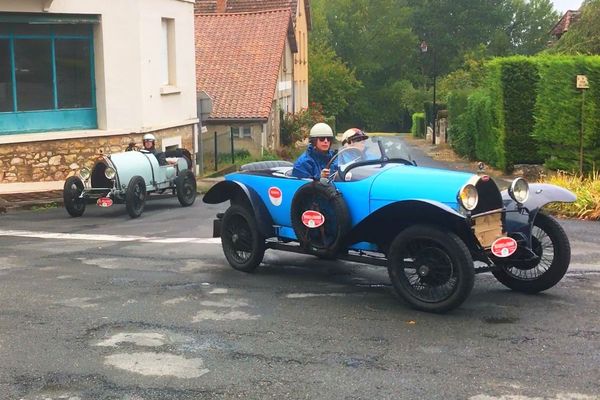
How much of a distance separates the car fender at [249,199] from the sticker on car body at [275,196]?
16 centimetres

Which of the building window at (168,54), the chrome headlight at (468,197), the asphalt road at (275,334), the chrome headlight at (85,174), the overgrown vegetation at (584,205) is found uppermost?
the building window at (168,54)

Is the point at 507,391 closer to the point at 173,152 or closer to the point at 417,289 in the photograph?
the point at 417,289

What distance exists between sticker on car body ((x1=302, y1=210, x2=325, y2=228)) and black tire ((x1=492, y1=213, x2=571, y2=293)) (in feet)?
5.36

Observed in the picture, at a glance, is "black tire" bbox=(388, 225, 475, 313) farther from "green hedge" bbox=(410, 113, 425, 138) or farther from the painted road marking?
"green hedge" bbox=(410, 113, 425, 138)

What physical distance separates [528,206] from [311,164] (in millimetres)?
2092

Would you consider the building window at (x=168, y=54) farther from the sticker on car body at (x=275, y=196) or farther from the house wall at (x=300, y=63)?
the house wall at (x=300, y=63)

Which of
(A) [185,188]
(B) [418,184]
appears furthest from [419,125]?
(B) [418,184]

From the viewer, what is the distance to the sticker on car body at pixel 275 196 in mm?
7984

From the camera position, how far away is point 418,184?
6.71m

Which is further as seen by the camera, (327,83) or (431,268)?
(327,83)

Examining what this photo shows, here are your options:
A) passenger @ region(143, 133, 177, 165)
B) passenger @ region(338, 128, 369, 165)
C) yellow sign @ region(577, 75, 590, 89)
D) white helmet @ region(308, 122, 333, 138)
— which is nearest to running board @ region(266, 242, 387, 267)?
passenger @ region(338, 128, 369, 165)

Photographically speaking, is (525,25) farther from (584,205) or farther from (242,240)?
(242,240)

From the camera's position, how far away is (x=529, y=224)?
687cm

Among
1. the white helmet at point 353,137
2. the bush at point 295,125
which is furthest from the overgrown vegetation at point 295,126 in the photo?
the white helmet at point 353,137
